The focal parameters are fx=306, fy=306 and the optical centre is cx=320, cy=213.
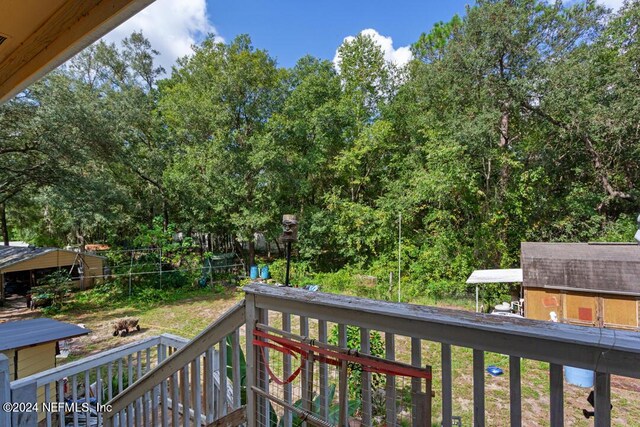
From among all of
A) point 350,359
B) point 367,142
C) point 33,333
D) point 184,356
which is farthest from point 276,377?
point 367,142

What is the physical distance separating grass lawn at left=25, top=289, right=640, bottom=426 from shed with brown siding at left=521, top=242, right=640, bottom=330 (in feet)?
5.47

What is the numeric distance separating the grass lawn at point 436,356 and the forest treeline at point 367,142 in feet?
8.50

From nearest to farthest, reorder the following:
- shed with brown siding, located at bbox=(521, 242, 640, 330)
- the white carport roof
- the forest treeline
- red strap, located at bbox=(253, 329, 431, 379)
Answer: red strap, located at bbox=(253, 329, 431, 379) < shed with brown siding, located at bbox=(521, 242, 640, 330) < the white carport roof < the forest treeline

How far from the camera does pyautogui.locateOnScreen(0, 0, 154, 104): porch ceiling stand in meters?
1.01

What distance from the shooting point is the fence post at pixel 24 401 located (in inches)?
51.4

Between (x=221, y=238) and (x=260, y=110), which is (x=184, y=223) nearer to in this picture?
(x=221, y=238)

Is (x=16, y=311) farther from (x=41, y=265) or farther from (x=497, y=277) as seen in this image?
(x=497, y=277)

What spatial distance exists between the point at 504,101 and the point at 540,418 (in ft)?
25.5

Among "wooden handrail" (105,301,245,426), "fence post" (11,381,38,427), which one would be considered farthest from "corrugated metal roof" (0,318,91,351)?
"fence post" (11,381,38,427)

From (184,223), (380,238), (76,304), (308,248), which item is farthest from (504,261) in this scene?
(76,304)

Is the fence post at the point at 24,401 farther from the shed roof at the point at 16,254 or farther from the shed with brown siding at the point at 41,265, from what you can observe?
the shed roof at the point at 16,254

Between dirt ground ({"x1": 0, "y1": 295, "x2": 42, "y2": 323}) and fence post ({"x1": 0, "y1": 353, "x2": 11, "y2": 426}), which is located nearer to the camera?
fence post ({"x1": 0, "y1": 353, "x2": 11, "y2": 426})

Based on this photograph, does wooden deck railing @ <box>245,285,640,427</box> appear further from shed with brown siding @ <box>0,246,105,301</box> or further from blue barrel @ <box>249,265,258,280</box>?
shed with brown siding @ <box>0,246,105,301</box>

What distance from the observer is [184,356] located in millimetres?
1470
